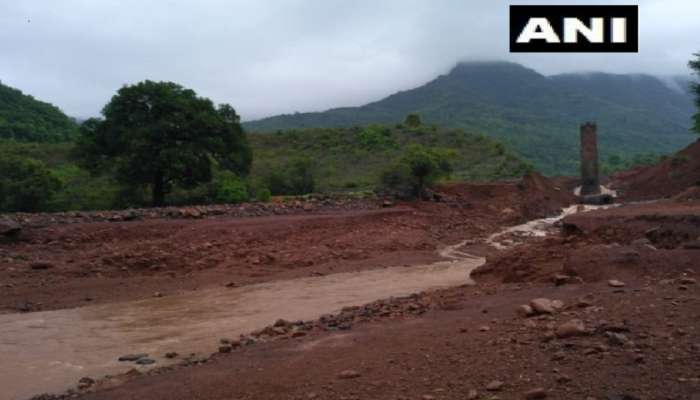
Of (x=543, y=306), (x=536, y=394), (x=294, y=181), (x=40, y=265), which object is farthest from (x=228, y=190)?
(x=536, y=394)

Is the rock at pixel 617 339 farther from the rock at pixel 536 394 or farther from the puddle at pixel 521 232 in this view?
the puddle at pixel 521 232

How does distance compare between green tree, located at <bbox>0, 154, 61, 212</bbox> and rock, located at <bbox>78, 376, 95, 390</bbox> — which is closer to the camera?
rock, located at <bbox>78, 376, 95, 390</bbox>

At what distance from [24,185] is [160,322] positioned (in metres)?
15.6

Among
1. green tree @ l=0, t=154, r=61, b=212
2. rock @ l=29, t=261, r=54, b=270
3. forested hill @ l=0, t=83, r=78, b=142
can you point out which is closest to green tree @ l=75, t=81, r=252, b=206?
green tree @ l=0, t=154, r=61, b=212

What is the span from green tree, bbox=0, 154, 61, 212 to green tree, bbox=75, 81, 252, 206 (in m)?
1.69

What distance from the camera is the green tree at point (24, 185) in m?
23.0

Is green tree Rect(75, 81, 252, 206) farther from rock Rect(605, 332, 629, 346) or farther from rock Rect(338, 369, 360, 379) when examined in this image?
rock Rect(605, 332, 629, 346)

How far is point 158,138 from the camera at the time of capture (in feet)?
73.1

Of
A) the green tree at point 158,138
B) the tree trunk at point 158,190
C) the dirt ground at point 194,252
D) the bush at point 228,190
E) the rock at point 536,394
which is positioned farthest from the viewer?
the bush at point 228,190

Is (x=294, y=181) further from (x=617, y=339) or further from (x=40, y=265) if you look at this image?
(x=617, y=339)

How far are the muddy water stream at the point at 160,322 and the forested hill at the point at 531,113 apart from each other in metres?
46.2

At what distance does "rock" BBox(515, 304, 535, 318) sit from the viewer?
6.66 meters

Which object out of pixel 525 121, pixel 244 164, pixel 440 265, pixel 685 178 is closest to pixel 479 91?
pixel 525 121

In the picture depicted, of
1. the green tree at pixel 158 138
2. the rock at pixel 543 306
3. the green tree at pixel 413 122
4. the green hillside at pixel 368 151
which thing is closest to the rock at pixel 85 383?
the rock at pixel 543 306
